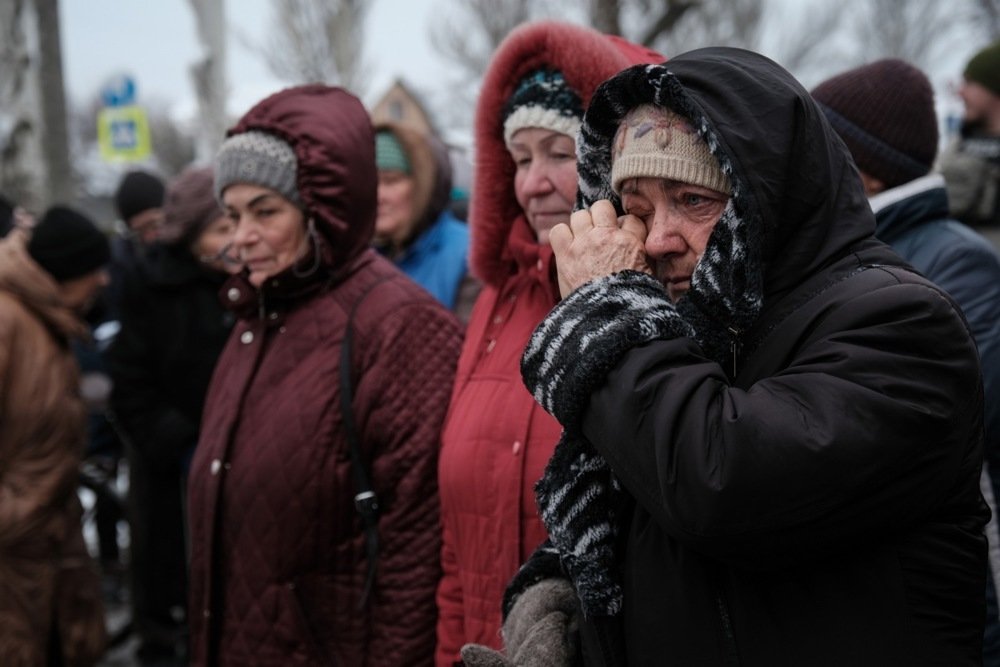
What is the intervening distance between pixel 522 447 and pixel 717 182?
2.79 ft

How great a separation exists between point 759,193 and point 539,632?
85 cm

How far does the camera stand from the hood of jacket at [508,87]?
2.41m

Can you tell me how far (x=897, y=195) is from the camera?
9.45 ft

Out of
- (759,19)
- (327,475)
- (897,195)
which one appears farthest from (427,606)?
(759,19)

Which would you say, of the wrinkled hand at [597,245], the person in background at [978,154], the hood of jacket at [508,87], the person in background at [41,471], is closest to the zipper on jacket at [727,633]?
the wrinkled hand at [597,245]

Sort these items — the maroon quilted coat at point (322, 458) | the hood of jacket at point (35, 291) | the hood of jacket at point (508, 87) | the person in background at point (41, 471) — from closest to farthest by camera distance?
the hood of jacket at point (508, 87), the maroon quilted coat at point (322, 458), the person in background at point (41, 471), the hood of jacket at point (35, 291)

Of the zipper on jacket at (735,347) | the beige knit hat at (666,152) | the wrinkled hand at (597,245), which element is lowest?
the zipper on jacket at (735,347)

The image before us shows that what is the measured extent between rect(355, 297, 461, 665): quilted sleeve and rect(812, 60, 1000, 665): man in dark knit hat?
55.5 inches

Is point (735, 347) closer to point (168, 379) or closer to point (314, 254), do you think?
point (314, 254)

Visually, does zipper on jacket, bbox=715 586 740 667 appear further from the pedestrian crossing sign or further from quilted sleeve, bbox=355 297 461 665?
the pedestrian crossing sign

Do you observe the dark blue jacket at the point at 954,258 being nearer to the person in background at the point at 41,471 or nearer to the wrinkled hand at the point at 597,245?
the wrinkled hand at the point at 597,245

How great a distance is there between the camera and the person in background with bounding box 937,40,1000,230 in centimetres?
411

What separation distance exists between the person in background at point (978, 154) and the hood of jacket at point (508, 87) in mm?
2175

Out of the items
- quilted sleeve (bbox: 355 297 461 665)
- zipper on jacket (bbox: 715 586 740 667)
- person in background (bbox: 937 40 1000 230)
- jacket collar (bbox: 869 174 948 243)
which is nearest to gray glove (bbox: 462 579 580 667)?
zipper on jacket (bbox: 715 586 740 667)
